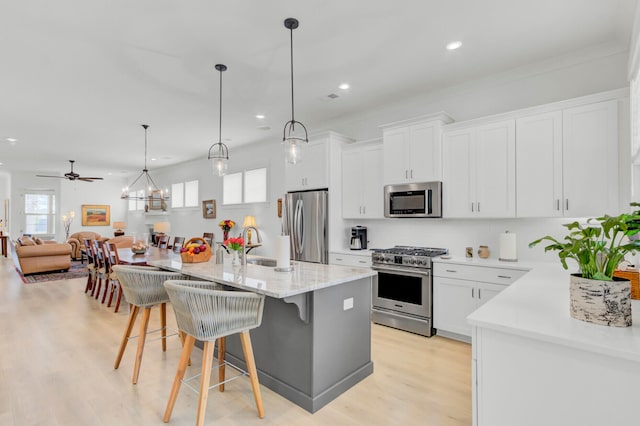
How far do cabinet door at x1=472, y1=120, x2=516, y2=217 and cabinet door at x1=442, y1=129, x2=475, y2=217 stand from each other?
0.09 metres

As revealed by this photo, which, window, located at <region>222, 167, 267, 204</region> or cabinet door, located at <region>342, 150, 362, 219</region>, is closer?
cabinet door, located at <region>342, 150, 362, 219</region>

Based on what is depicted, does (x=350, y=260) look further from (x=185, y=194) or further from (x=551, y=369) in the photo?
(x=185, y=194)

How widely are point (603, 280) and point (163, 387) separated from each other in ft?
9.62

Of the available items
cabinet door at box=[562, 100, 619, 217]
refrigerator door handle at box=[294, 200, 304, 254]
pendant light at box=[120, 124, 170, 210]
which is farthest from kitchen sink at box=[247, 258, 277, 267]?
pendant light at box=[120, 124, 170, 210]

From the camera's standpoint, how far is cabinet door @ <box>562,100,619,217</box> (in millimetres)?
2852

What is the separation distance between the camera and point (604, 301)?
1.33 meters

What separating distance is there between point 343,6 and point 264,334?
2658 mm

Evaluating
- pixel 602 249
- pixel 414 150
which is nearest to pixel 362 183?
pixel 414 150

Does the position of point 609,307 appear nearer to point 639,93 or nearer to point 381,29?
point 639,93

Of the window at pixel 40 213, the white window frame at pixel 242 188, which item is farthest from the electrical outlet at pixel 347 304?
the window at pixel 40 213

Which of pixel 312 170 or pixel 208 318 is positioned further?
pixel 312 170

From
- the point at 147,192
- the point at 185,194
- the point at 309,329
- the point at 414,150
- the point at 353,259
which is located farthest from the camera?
the point at 185,194

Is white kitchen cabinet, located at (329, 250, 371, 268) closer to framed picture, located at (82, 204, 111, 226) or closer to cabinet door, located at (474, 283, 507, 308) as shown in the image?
cabinet door, located at (474, 283, 507, 308)

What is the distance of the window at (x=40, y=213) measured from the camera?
36.0 ft
